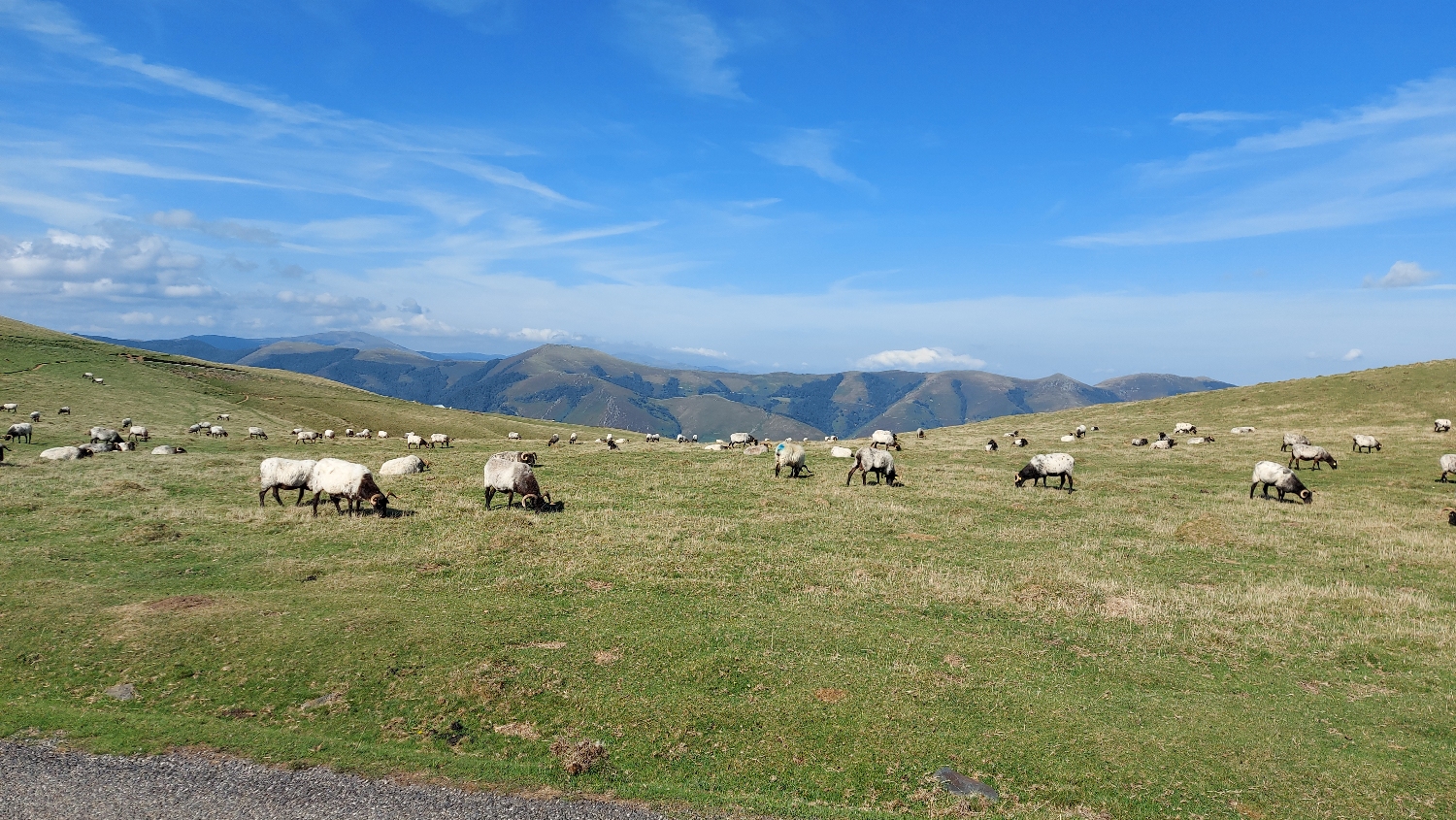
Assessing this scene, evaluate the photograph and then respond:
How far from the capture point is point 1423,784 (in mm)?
12211

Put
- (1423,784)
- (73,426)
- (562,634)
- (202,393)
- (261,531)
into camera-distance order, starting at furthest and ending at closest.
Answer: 1. (202,393)
2. (73,426)
3. (261,531)
4. (562,634)
5. (1423,784)

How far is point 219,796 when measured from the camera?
38.6ft

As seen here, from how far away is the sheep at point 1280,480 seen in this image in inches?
1401

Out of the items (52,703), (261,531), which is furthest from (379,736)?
(261,531)

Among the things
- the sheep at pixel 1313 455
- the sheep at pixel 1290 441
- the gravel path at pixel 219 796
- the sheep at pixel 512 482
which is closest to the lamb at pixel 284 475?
the sheep at pixel 512 482

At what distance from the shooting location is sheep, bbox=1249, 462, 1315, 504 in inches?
1401

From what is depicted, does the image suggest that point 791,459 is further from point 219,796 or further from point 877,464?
point 219,796

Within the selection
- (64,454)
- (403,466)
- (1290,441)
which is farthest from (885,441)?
(64,454)

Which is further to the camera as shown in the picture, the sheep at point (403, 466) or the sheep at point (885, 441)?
the sheep at point (885, 441)

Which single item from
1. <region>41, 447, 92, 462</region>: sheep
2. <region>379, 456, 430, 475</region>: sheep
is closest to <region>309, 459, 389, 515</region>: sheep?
<region>379, 456, 430, 475</region>: sheep

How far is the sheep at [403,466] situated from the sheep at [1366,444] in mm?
72012

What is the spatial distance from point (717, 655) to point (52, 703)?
1530 centimetres

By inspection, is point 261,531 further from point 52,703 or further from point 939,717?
point 939,717

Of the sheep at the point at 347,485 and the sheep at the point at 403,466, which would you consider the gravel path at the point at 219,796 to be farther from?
the sheep at the point at 403,466
